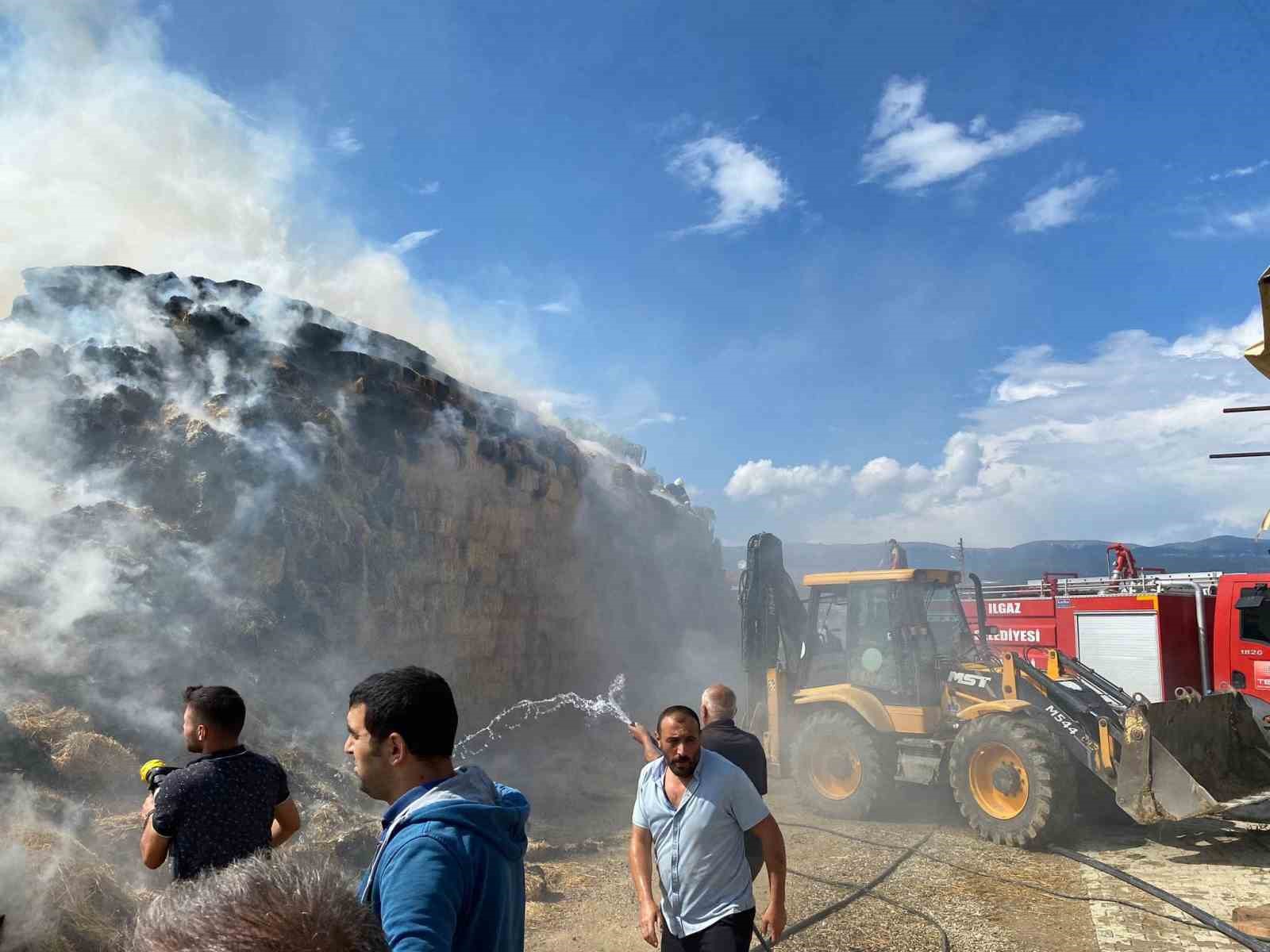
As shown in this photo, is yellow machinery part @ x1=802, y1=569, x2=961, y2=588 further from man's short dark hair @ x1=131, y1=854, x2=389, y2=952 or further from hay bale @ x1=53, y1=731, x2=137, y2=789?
man's short dark hair @ x1=131, y1=854, x2=389, y2=952

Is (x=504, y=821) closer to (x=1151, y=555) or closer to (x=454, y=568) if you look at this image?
(x=454, y=568)

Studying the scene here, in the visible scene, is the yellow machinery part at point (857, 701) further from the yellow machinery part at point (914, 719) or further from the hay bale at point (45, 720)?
the hay bale at point (45, 720)

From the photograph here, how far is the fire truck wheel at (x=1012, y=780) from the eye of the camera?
803cm

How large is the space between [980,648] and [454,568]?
7.21 metres

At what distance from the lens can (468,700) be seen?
1210 centimetres

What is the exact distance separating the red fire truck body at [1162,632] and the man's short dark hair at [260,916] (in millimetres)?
12460

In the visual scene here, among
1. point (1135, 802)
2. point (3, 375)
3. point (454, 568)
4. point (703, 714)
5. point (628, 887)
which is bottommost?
point (628, 887)

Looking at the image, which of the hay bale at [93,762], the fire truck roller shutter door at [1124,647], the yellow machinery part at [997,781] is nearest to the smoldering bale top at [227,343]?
the hay bale at [93,762]

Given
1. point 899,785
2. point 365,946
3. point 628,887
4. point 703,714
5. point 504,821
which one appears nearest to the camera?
point 365,946

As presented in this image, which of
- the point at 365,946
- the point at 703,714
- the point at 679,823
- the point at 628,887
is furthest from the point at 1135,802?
the point at 365,946

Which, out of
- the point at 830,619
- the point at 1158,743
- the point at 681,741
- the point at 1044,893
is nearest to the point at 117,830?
the point at 681,741

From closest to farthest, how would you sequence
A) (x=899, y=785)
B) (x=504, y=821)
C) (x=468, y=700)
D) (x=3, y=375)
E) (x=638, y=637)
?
(x=504, y=821), (x=3, y=375), (x=899, y=785), (x=468, y=700), (x=638, y=637)

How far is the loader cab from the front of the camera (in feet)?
31.7

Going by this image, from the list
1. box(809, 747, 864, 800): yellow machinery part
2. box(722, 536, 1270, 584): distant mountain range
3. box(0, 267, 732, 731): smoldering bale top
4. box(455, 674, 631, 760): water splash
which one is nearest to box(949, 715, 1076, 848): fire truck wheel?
box(809, 747, 864, 800): yellow machinery part
